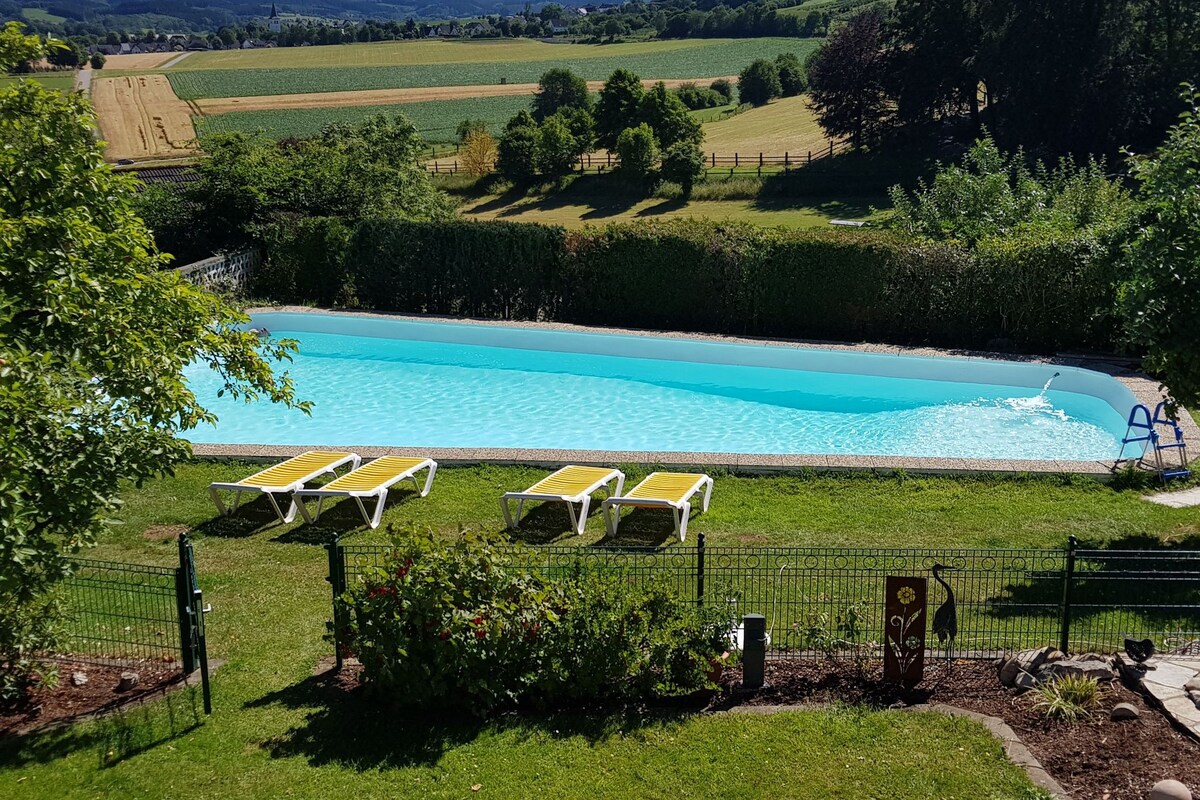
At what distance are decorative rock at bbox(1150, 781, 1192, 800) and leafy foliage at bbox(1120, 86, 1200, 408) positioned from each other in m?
5.70

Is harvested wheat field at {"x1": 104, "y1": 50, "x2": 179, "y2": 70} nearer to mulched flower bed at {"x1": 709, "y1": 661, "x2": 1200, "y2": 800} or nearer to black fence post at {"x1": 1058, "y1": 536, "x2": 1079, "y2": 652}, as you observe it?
mulched flower bed at {"x1": 709, "y1": 661, "x2": 1200, "y2": 800}

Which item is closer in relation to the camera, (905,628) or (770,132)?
(905,628)

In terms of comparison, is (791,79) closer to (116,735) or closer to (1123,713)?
(1123,713)

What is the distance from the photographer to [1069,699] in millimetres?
7375

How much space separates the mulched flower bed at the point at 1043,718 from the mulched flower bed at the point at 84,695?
437 centimetres

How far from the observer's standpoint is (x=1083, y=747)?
6.92m

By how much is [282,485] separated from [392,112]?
6448cm

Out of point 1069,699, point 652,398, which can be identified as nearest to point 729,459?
point 652,398

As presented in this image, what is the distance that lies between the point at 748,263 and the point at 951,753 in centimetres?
1467

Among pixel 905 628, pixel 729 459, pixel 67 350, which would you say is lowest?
pixel 729 459

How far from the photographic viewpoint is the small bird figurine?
7.80m

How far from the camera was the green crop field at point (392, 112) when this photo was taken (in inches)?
2611

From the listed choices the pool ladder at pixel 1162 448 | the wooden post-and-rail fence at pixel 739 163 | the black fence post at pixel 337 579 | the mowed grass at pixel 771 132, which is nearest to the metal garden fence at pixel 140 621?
the black fence post at pixel 337 579

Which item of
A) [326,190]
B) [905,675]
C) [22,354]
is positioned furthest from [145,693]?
[326,190]
